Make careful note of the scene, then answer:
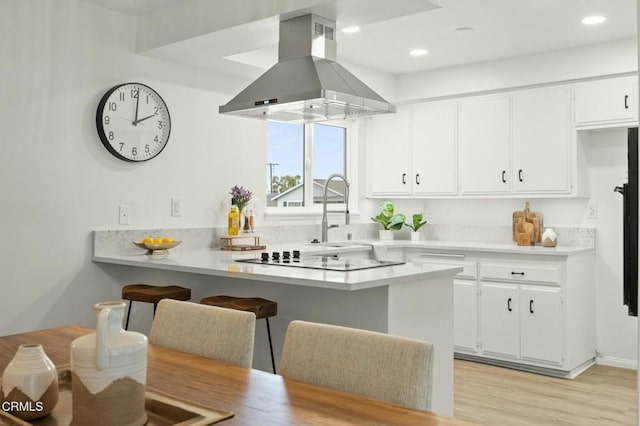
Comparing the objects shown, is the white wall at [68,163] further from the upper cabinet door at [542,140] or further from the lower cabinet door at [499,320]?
the upper cabinet door at [542,140]

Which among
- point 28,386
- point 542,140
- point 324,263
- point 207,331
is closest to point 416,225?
point 542,140

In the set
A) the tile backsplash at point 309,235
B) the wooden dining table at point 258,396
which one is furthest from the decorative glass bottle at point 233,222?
the wooden dining table at point 258,396

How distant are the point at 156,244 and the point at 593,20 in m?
3.10

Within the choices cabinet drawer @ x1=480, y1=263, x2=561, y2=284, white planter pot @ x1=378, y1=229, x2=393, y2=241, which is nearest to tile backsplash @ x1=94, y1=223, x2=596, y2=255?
white planter pot @ x1=378, y1=229, x2=393, y2=241

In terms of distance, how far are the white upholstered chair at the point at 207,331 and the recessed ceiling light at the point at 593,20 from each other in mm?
3237

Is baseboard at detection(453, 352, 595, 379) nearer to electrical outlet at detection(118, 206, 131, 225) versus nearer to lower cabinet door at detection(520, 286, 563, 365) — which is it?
lower cabinet door at detection(520, 286, 563, 365)

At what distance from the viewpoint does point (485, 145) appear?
5.04 meters

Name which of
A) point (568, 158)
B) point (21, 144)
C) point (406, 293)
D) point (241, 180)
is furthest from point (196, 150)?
point (568, 158)

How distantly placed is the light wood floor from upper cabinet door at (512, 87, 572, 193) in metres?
1.39

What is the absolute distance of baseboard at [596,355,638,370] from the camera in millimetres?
4527

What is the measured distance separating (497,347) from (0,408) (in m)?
3.92

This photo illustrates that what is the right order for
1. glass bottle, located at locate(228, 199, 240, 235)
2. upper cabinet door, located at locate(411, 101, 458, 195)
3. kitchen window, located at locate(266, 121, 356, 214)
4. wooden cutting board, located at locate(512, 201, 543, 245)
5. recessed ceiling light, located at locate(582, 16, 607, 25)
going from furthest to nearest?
upper cabinet door, located at locate(411, 101, 458, 195) < kitchen window, located at locate(266, 121, 356, 214) < wooden cutting board, located at locate(512, 201, 543, 245) < glass bottle, located at locate(228, 199, 240, 235) < recessed ceiling light, located at locate(582, 16, 607, 25)

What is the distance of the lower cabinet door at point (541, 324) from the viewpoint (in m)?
4.30

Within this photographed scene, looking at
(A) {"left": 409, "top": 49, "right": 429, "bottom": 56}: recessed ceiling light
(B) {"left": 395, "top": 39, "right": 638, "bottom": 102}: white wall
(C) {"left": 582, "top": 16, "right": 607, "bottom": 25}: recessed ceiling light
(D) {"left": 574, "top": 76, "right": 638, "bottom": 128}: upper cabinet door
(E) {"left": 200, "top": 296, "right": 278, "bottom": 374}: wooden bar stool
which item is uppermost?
(A) {"left": 409, "top": 49, "right": 429, "bottom": 56}: recessed ceiling light
